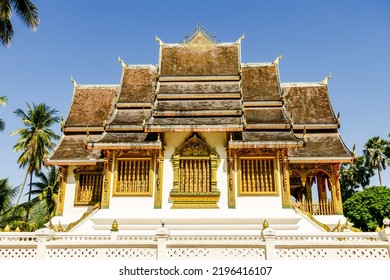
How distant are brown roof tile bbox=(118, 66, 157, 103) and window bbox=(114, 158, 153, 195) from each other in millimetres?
3363

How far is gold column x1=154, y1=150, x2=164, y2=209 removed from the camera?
12953 millimetres

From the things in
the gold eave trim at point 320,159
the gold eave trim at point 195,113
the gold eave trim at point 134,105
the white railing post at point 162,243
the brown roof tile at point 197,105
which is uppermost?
the gold eave trim at point 134,105

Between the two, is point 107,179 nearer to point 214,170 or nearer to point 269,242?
point 214,170

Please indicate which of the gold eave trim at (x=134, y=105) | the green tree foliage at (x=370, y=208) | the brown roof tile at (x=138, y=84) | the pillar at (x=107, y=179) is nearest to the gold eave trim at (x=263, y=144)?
the gold eave trim at (x=134, y=105)

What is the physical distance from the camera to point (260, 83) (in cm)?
1658

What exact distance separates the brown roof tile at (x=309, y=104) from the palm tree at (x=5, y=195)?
792 inches

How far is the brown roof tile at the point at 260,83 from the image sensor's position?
620 inches

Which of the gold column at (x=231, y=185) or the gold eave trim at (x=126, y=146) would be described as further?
the gold eave trim at (x=126, y=146)

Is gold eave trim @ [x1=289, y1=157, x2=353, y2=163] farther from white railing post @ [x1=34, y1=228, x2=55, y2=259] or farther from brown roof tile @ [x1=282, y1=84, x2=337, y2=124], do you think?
white railing post @ [x1=34, y1=228, x2=55, y2=259]

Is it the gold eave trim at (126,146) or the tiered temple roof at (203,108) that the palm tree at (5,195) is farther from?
the gold eave trim at (126,146)

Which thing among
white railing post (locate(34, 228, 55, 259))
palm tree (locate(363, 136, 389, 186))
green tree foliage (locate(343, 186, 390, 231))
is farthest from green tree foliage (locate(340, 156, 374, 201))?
white railing post (locate(34, 228, 55, 259))

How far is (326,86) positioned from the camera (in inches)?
718

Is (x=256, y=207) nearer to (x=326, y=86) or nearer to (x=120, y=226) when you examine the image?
(x=120, y=226)

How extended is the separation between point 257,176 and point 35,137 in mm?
25729
